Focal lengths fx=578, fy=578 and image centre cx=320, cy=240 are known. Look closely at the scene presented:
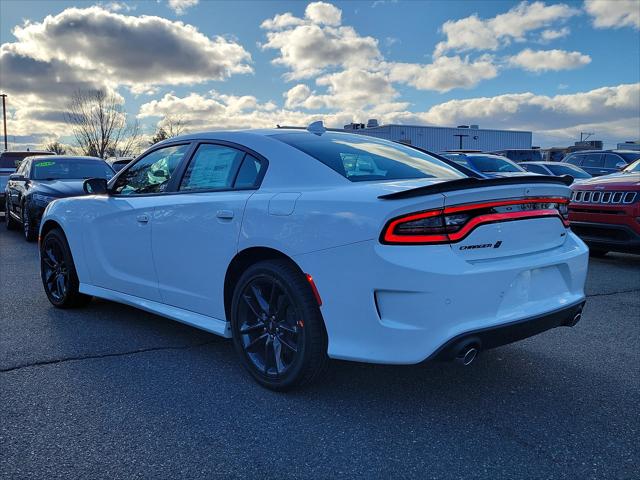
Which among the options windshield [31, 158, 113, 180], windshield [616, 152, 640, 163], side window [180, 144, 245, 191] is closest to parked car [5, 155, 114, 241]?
windshield [31, 158, 113, 180]

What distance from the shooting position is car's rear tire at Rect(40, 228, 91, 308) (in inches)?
201

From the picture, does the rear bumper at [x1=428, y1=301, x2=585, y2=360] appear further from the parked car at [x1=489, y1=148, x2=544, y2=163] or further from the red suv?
the parked car at [x1=489, y1=148, x2=544, y2=163]

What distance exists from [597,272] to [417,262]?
5352 mm

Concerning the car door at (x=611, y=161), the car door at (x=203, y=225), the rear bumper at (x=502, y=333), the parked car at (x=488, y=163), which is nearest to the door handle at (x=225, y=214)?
the car door at (x=203, y=225)

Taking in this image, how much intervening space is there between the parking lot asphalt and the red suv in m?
3.06

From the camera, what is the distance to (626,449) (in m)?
2.65

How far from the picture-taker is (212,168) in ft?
12.6

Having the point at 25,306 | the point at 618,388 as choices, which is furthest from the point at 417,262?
Result: the point at 25,306

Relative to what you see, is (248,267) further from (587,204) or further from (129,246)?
(587,204)

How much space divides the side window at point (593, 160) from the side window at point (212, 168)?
15.3 m

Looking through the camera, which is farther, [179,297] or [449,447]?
[179,297]

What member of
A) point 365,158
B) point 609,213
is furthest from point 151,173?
point 609,213

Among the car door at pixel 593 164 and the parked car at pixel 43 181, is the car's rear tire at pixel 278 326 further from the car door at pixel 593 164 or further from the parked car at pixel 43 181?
the car door at pixel 593 164

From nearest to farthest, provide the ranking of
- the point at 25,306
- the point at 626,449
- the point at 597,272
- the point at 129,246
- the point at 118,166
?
the point at 626,449 < the point at 129,246 < the point at 25,306 < the point at 597,272 < the point at 118,166
